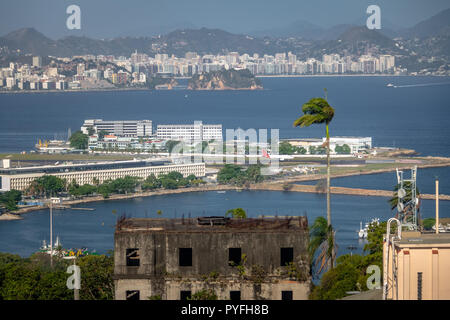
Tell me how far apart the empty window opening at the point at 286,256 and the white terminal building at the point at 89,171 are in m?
24.6

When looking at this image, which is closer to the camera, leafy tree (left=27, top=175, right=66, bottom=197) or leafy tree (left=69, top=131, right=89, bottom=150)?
leafy tree (left=27, top=175, right=66, bottom=197)

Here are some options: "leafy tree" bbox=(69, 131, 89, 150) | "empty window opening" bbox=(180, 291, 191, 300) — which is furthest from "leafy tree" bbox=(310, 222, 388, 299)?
"leafy tree" bbox=(69, 131, 89, 150)

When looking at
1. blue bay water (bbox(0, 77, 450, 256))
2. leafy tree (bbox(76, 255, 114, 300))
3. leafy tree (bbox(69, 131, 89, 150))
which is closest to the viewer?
leafy tree (bbox(76, 255, 114, 300))

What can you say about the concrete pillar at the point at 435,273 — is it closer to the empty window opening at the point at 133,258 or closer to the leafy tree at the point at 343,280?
the leafy tree at the point at 343,280

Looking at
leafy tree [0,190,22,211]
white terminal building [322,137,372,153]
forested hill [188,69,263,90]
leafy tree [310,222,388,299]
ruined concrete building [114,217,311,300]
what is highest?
forested hill [188,69,263,90]

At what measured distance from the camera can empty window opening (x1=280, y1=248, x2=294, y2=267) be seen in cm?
614

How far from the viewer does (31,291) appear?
6.98 meters

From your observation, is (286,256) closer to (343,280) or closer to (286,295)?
(286,295)

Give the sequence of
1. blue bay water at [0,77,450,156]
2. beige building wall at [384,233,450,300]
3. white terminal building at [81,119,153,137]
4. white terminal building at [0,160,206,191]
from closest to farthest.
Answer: beige building wall at [384,233,450,300], white terminal building at [0,160,206,191], blue bay water at [0,77,450,156], white terminal building at [81,119,153,137]

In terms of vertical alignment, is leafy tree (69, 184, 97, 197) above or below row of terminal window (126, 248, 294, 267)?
below

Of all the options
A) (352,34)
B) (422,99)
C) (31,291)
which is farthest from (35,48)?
(31,291)

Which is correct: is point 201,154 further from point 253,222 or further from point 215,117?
point 253,222

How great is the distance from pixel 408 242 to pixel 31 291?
294cm

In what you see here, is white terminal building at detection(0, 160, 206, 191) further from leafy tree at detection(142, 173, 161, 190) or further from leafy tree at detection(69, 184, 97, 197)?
leafy tree at detection(69, 184, 97, 197)
